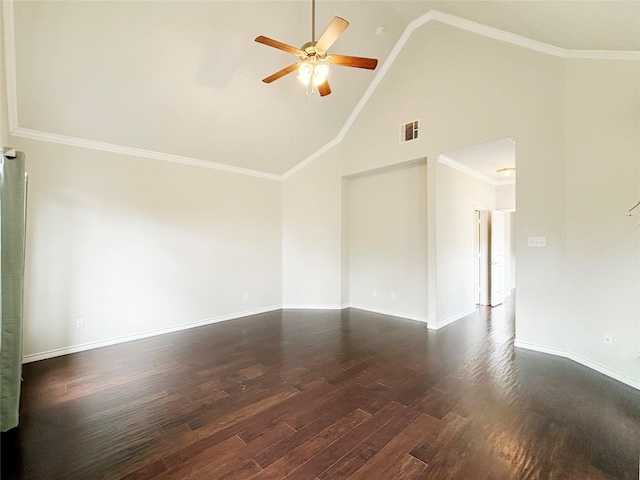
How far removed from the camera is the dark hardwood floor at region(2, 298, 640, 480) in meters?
1.75

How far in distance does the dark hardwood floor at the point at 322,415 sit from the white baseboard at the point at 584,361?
10cm

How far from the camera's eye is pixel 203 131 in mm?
4215

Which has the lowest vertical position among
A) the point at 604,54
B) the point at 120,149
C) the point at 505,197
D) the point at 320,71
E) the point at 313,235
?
the point at 313,235

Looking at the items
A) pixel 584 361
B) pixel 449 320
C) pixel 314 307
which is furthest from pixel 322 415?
pixel 314 307

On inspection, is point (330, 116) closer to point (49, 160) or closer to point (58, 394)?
point (49, 160)

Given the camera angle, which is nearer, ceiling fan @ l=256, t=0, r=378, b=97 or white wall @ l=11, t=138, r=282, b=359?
ceiling fan @ l=256, t=0, r=378, b=97

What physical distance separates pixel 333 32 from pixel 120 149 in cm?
343

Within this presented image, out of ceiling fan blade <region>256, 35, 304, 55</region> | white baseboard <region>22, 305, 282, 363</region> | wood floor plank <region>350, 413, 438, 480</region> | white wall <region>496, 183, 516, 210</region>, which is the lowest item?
wood floor plank <region>350, 413, 438, 480</region>

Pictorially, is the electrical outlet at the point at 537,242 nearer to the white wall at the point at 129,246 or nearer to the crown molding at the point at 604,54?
the crown molding at the point at 604,54

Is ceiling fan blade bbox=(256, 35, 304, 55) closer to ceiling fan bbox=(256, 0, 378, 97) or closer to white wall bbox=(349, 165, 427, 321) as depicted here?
ceiling fan bbox=(256, 0, 378, 97)

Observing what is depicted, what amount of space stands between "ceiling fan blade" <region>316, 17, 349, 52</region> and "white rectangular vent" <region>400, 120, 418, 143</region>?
2.46m

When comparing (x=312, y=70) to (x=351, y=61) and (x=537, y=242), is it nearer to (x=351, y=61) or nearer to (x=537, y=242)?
(x=351, y=61)

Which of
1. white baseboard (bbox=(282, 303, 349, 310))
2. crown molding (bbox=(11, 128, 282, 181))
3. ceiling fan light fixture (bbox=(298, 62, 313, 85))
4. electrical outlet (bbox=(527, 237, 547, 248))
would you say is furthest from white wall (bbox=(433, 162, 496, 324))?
crown molding (bbox=(11, 128, 282, 181))

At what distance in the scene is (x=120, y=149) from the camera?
155 inches
